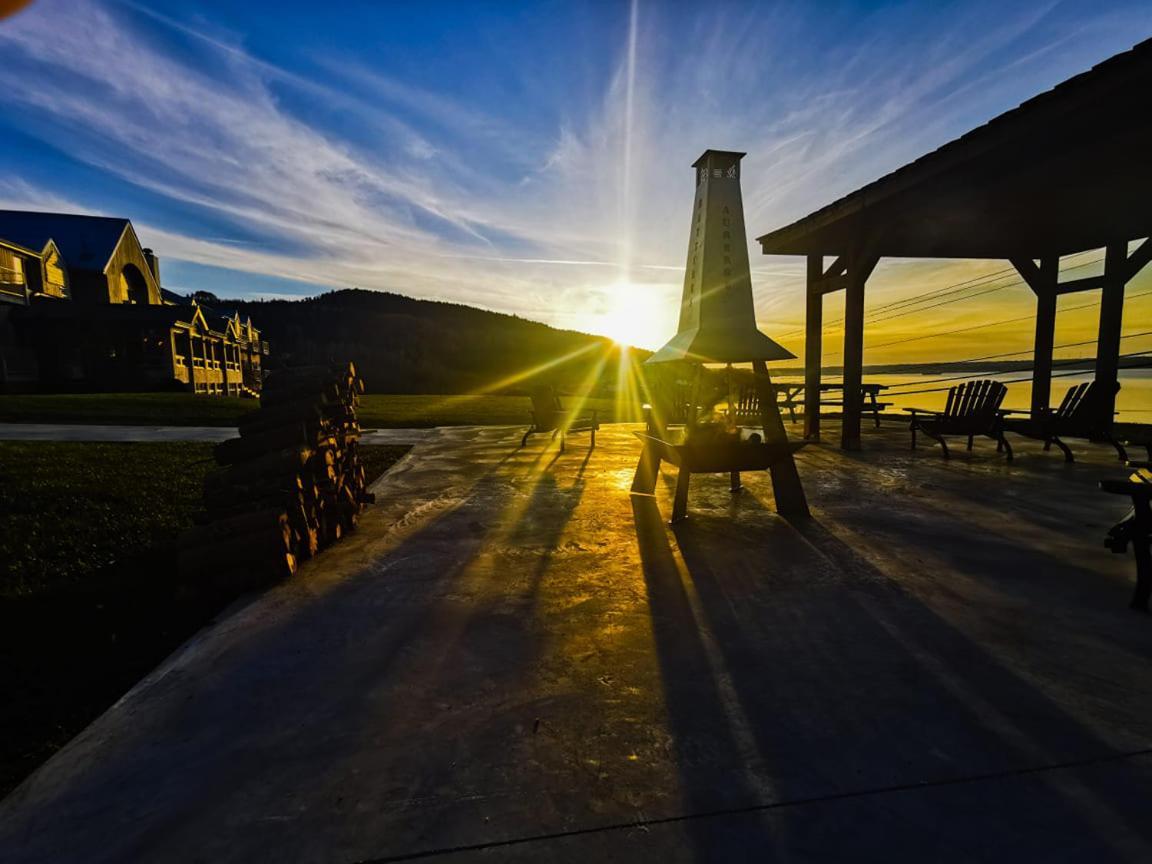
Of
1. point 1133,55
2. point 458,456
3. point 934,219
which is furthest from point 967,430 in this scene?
point 458,456

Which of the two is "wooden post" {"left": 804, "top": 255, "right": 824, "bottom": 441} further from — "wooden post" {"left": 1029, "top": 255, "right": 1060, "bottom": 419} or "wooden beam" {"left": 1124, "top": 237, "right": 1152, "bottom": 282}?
"wooden beam" {"left": 1124, "top": 237, "right": 1152, "bottom": 282}

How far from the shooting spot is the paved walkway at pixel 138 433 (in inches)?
385

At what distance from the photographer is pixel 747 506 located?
5.48 meters

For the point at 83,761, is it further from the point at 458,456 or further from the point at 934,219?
the point at 934,219

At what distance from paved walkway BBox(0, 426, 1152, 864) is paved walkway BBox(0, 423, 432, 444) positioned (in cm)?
795

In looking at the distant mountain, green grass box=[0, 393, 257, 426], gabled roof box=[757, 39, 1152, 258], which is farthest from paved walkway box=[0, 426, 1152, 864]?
the distant mountain

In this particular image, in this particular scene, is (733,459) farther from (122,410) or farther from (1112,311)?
(122,410)

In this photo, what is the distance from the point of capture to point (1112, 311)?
9.86 m

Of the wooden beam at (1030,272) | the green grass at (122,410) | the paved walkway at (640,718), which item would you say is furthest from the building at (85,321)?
the wooden beam at (1030,272)

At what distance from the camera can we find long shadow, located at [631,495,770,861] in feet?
4.88

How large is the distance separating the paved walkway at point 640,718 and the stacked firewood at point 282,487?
1.02ft

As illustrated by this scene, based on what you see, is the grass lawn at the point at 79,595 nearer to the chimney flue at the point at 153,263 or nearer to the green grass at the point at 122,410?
the green grass at the point at 122,410

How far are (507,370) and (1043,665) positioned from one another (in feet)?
220

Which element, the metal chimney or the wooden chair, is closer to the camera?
the metal chimney
